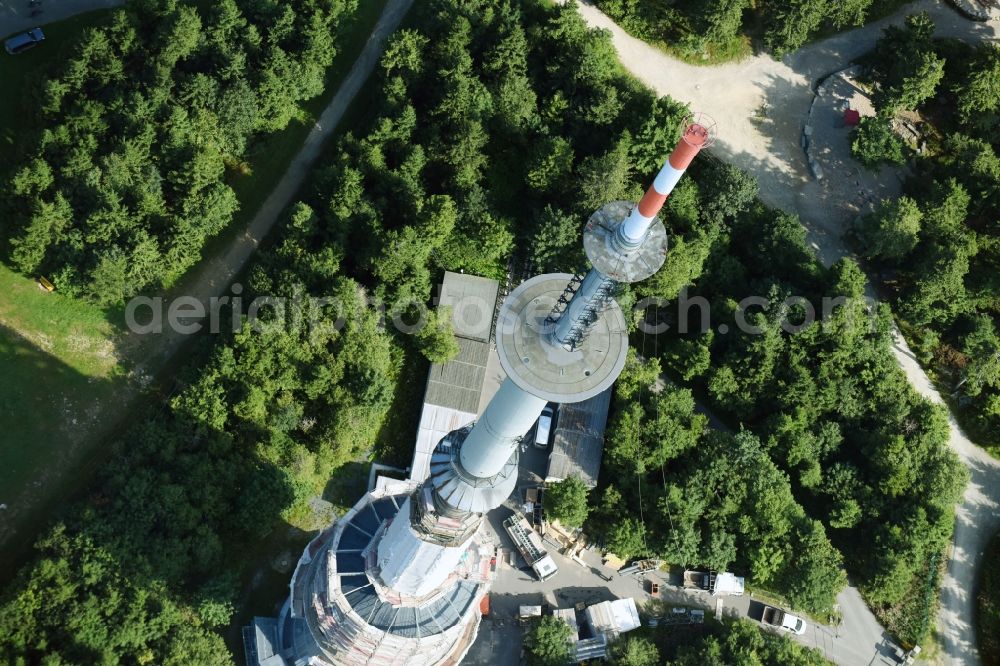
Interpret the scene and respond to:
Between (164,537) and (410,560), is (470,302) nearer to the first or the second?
(410,560)

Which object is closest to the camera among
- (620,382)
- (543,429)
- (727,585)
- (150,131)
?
(150,131)

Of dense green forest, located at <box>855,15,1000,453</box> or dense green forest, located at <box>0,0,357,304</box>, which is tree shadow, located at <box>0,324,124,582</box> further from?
dense green forest, located at <box>855,15,1000,453</box>

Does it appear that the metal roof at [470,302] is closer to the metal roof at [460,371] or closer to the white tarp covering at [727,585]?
the metal roof at [460,371]

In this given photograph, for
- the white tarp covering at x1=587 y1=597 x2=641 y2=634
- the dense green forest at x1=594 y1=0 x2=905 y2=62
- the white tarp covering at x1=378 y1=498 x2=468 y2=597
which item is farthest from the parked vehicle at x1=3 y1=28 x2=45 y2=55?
the white tarp covering at x1=587 y1=597 x2=641 y2=634

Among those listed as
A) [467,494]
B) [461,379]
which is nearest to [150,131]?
[461,379]

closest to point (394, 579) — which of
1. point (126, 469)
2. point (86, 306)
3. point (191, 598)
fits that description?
point (191, 598)
